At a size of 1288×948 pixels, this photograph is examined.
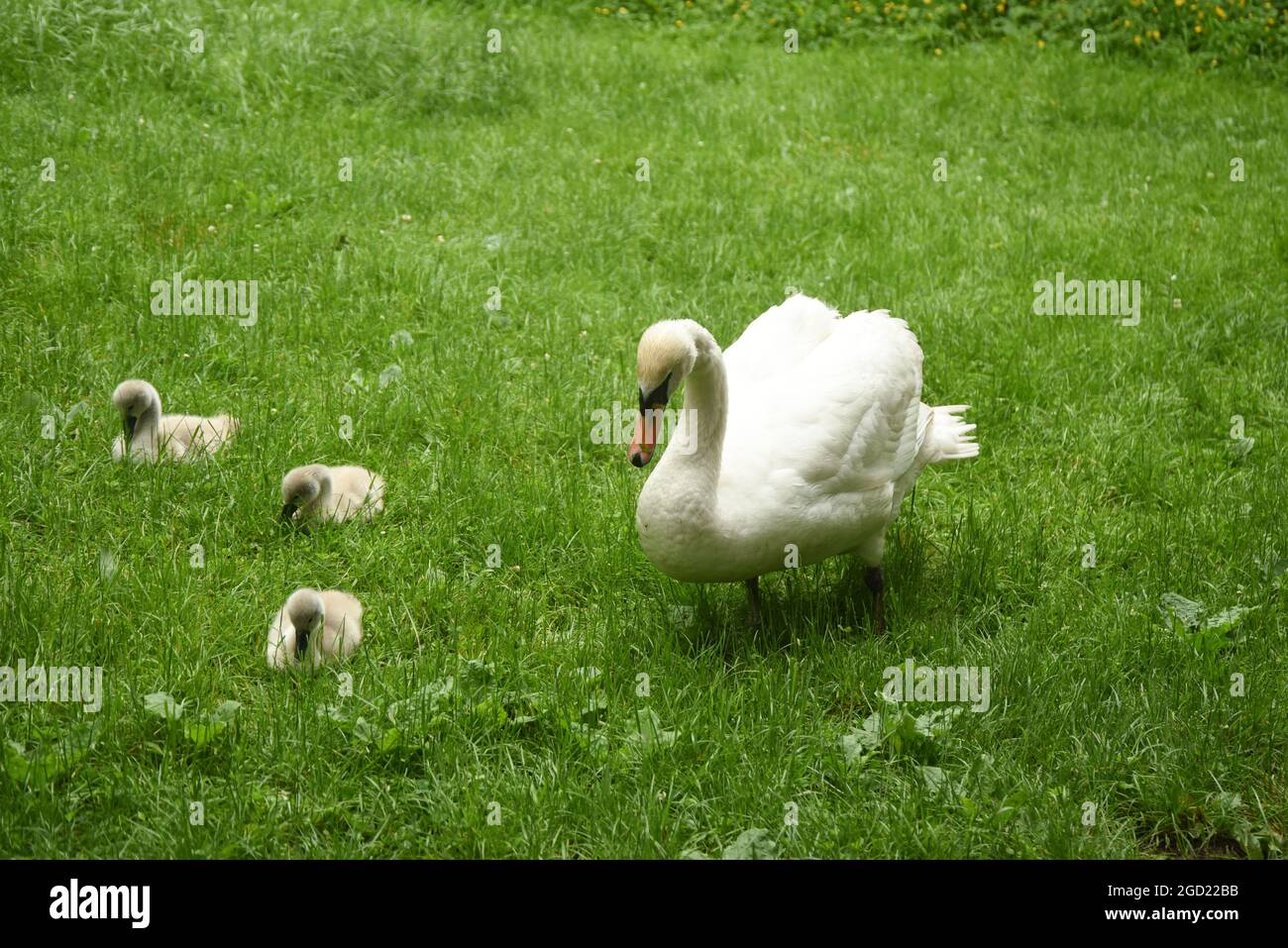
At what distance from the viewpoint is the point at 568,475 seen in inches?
226

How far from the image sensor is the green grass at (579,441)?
391cm

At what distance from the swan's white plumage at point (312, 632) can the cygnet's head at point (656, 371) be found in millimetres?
1263

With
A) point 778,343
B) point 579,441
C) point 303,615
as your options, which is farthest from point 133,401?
point 778,343

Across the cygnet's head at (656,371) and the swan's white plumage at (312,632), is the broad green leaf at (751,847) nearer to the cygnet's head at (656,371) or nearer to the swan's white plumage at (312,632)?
the cygnet's head at (656,371)

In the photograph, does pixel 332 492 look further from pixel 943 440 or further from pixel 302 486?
pixel 943 440

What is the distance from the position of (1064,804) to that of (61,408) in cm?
473

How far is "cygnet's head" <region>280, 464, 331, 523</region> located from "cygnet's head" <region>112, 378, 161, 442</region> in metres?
0.83

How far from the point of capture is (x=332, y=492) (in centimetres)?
530

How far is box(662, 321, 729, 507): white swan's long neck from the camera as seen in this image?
4258 mm

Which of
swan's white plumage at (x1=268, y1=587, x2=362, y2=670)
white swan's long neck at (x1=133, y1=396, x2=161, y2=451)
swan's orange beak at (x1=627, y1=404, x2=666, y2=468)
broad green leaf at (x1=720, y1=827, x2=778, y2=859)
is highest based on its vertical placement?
white swan's long neck at (x1=133, y1=396, x2=161, y2=451)

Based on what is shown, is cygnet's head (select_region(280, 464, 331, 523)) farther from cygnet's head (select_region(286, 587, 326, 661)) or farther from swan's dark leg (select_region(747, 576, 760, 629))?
swan's dark leg (select_region(747, 576, 760, 629))

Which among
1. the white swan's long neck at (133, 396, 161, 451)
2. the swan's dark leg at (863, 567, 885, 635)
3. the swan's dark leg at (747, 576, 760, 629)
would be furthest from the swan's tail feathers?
the white swan's long neck at (133, 396, 161, 451)

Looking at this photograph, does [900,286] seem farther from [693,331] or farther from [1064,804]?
[1064,804]

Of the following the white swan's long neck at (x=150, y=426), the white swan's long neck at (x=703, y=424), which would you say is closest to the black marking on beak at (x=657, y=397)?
the white swan's long neck at (x=703, y=424)
